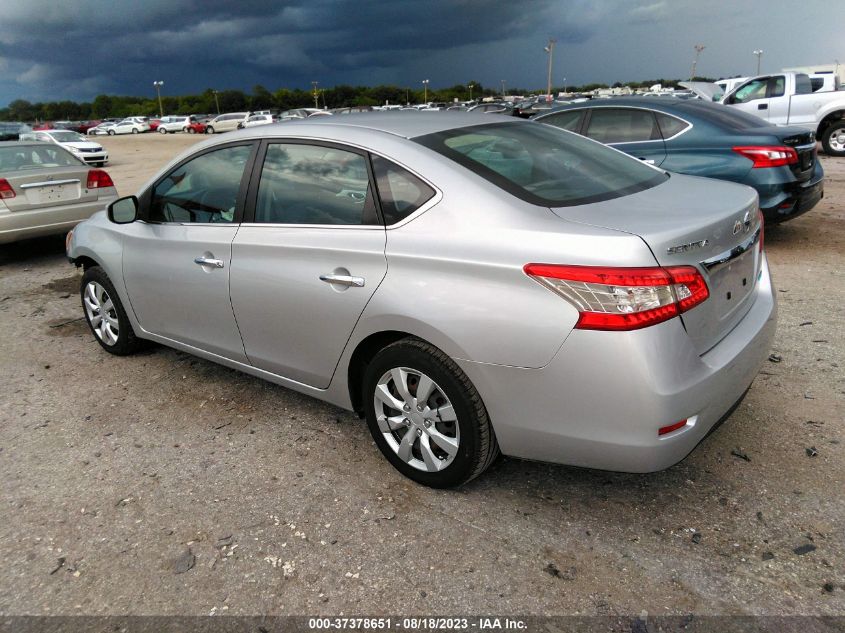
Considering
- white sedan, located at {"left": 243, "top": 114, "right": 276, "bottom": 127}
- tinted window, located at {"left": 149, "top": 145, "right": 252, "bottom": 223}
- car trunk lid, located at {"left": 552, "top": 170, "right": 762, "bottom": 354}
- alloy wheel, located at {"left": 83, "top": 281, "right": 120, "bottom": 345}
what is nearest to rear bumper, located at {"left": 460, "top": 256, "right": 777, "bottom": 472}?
car trunk lid, located at {"left": 552, "top": 170, "right": 762, "bottom": 354}

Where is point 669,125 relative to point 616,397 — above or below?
above

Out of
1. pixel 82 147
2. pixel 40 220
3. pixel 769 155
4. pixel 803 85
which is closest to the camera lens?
pixel 769 155

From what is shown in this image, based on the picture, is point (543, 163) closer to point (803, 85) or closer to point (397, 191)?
point (397, 191)

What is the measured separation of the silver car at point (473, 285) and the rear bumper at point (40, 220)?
461 centimetres

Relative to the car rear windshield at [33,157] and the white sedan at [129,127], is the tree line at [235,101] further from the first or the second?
the car rear windshield at [33,157]

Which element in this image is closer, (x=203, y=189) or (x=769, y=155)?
(x=203, y=189)

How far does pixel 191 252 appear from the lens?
3.61 metres

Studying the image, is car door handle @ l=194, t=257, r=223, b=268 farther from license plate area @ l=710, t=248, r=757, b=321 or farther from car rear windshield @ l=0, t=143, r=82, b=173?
car rear windshield @ l=0, t=143, r=82, b=173

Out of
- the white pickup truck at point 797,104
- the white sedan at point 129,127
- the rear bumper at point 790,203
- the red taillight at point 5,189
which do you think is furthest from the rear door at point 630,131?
the white sedan at point 129,127

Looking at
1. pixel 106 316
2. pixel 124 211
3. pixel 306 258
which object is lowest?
pixel 106 316

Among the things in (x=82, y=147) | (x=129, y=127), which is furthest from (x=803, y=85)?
(x=129, y=127)

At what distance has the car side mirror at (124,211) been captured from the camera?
13.6 feet

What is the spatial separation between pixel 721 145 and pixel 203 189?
16.3 ft

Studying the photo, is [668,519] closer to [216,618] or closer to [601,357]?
[601,357]
